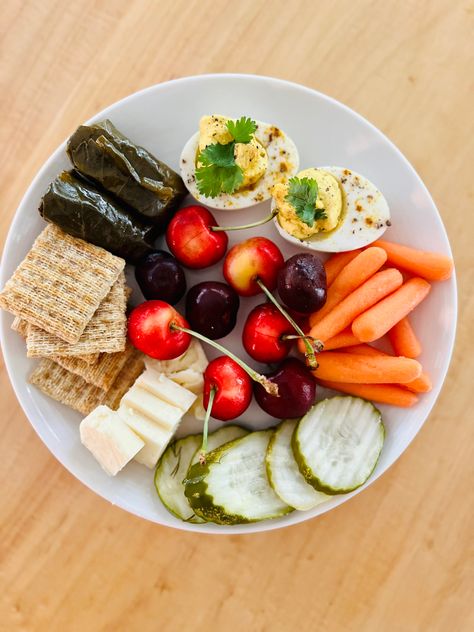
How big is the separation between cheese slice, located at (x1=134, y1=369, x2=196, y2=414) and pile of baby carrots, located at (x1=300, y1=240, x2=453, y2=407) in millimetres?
420

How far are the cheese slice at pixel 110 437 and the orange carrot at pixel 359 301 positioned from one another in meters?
0.64

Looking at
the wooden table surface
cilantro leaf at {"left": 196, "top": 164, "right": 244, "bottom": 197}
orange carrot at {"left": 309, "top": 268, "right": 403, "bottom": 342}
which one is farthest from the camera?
the wooden table surface

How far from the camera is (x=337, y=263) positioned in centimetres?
177

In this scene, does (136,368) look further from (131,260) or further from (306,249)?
(306,249)

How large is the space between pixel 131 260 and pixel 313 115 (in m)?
0.74

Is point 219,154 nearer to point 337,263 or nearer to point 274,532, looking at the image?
point 337,263

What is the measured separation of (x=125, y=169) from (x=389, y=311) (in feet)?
2.98

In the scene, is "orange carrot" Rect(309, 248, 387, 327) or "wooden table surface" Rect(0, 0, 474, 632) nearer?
"orange carrot" Rect(309, 248, 387, 327)

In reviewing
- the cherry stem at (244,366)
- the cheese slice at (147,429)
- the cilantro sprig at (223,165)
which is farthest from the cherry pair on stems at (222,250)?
the cheese slice at (147,429)

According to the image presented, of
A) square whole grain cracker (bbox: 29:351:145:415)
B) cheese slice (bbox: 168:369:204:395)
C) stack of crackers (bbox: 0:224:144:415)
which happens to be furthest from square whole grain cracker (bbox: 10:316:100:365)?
cheese slice (bbox: 168:369:204:395)

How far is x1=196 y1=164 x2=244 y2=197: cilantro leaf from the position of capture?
1.62 metres

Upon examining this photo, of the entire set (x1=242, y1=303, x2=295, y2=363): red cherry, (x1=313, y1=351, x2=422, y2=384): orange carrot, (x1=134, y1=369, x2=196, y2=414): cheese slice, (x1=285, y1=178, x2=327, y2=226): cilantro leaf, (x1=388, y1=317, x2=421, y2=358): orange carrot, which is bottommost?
(x1=134, y1=369, x2=196, y2=414): cheese slice

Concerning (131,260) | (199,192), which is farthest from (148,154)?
(131,260)

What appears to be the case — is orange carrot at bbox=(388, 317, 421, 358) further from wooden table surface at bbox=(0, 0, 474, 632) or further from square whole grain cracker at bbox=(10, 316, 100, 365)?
square whole grain cracker at bbox=(10, 316, 100, 365)
